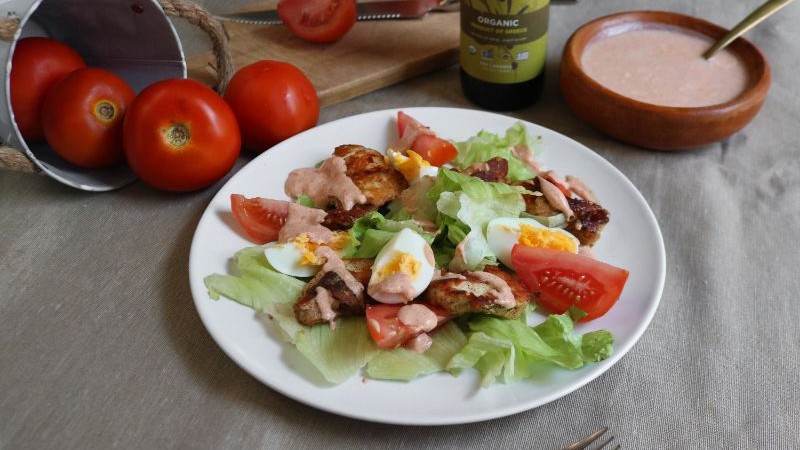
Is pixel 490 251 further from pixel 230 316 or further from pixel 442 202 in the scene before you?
pixel 230 316

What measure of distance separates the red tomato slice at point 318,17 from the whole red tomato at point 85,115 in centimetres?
108

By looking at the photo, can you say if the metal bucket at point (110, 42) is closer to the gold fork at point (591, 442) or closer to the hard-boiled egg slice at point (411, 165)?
the hard-boiled egg slice at point (411, 165)

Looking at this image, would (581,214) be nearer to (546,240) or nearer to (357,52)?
(546,240)

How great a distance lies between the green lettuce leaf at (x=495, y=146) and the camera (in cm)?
269

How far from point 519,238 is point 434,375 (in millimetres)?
560

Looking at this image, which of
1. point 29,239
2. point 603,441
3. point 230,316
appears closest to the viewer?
point 603,441

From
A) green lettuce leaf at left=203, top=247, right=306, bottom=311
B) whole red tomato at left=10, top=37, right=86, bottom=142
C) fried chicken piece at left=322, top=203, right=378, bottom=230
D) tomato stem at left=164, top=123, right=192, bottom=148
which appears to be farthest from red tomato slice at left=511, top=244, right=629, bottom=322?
whole red tomato at left=10, top=37, right=86, bottom=142

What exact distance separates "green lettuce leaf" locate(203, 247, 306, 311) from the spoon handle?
2.18m

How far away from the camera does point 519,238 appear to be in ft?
7.41

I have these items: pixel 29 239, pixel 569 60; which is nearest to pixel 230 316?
pixel 29 239

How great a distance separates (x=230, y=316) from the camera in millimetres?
2090

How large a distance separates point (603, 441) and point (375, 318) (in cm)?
71

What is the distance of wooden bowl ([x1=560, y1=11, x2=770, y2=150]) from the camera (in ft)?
9.36

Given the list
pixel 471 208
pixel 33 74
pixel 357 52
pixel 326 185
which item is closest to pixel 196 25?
pixel 33 74
